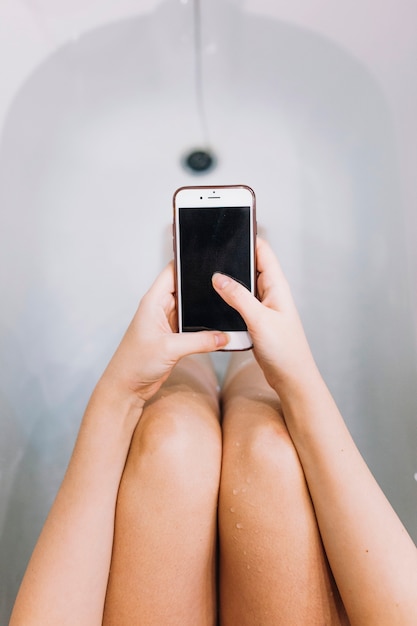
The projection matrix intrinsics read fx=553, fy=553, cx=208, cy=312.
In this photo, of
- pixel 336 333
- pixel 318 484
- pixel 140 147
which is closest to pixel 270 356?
pixel 318 484

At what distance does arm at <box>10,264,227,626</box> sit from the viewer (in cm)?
48

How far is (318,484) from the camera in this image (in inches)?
19.0

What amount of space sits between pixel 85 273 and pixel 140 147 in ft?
0.78

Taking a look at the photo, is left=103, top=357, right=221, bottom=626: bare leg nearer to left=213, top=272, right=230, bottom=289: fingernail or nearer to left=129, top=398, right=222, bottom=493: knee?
left=129, top=398, right=222, bottom=493: knee

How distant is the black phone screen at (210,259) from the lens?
56 cm

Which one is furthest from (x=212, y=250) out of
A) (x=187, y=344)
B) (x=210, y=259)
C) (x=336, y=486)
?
(x=336, y=486)

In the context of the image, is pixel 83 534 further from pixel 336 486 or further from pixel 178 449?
pixel 336 486

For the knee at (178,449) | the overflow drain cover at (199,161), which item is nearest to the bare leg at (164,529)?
the knee at (178,449)

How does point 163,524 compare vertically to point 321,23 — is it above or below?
below

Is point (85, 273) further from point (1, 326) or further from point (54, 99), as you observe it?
point (54, 99)

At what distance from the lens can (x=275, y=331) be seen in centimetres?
48

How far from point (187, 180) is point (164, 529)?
1.93ft

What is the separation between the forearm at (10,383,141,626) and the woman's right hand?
0.14 m

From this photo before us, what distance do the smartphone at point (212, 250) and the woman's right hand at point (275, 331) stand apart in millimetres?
50
